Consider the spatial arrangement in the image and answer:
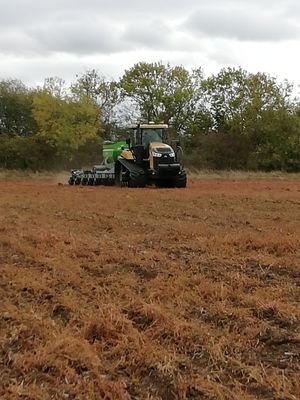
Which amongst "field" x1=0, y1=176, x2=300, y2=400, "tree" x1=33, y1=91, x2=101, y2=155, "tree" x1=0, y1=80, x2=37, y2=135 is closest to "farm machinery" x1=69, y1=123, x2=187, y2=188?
"field" x1=0, y1=176, x2=300, y2=400

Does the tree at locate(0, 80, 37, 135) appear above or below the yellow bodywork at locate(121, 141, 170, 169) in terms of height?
above

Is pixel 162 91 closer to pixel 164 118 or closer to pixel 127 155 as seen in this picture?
pixel 164 118

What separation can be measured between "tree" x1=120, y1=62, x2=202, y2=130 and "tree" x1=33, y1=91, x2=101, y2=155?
3.92 metres

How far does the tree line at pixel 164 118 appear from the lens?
1757 inches

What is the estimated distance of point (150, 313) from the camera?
548 centimetres

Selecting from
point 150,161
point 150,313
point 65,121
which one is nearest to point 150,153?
point 150,161

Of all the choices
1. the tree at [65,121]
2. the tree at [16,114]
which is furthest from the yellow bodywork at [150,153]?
the tree at [16,114]

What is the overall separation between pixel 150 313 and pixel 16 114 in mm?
46466

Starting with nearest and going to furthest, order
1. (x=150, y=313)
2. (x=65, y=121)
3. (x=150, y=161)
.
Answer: (x=150, y=313), (x=150, y=161), (x=65, y=121)

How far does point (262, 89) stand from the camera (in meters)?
47.2

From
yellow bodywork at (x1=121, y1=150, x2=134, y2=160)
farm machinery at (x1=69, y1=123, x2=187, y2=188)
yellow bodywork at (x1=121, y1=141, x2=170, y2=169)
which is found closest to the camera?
farm machinery at (x1=69, y1=123, x2=187, y2=188)

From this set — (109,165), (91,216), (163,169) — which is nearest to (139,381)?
(91,216)

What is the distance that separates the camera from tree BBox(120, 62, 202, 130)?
162ft

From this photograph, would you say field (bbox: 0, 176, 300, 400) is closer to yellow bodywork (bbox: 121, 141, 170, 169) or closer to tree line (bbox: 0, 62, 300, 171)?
yellow bodywork (bbox: 121, 141, 170, 169)
